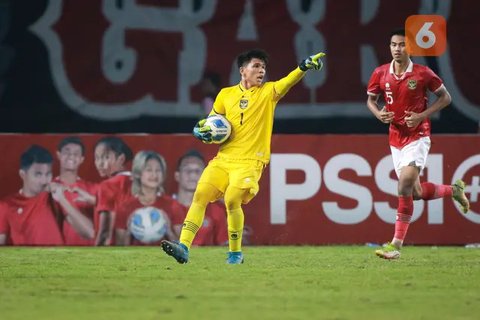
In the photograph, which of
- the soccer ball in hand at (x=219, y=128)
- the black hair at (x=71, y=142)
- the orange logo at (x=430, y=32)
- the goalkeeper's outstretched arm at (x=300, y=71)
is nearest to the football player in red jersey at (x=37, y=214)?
the black hair at (x=71, y=142)

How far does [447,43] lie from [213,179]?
6138mm

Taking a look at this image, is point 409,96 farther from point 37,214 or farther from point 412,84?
point 37,214

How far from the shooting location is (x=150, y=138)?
1248 cm

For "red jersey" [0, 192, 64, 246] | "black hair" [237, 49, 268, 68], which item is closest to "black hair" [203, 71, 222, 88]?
"red jersey" [0, 192, 64, 246]

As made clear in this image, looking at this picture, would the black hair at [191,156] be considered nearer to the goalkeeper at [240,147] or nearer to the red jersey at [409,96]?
the goalkeeper at [240,147]

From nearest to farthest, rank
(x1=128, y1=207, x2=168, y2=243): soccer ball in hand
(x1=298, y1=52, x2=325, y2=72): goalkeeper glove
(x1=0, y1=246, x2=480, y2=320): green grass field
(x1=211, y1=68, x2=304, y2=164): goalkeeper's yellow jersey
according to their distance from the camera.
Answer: (x1=0, y1=246, x2=480, y2=320): green grass field < (x1=298, y1=52, x2=325, y2=72): goalkeeper glove < (x1=211, y1=68, x2=304, y2=164): goalkeeper's yellow jersey < (x1=128, y1=207, x2=168, y2=243): soccer ball in hand

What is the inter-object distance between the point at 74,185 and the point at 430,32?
538 cm

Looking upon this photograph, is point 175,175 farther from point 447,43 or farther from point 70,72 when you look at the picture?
point 447,43

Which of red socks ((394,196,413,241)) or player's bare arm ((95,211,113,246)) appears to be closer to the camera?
red socks ((394,196,413,241))

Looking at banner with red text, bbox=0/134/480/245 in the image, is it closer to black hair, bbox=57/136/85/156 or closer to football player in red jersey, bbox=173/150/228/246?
football player in red jersey, bbox=173/150/228/246

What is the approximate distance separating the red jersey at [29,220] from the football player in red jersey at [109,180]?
47cm

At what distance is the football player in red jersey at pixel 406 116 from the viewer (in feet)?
32.8

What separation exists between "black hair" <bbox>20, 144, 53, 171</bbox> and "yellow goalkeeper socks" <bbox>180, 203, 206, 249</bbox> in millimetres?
3494

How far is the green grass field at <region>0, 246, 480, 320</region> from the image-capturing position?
628cm
